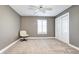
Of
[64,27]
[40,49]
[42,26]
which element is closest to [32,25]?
[42,26]

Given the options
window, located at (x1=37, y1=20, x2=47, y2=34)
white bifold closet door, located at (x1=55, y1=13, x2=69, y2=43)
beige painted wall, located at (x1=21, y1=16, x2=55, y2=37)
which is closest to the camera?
white bifold closet door, located at (x1=55, y1=13, x2=69, y2=43)

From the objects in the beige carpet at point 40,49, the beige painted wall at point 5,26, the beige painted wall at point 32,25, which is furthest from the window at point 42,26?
the beige painted wall at point 5,26

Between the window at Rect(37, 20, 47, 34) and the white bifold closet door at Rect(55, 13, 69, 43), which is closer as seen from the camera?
the white bifold closet door at Rect(55, 13, 69, 43)

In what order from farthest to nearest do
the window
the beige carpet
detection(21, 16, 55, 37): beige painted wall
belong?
the window < detection(21, 16, 55, 37): beige painted wall < the beige carpet

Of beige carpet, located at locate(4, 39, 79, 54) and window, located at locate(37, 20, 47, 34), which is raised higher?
window, located at locate(37, 20, 47, 34)

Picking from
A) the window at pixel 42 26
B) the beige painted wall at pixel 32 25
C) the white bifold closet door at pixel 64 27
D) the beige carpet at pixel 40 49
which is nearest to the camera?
the beige carpet at pixel 40 49

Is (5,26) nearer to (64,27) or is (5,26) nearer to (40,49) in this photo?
(40,49)

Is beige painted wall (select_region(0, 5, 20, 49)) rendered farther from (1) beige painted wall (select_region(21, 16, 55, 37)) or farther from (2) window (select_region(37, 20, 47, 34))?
(2) window (select_region(37, 20, 47, 34))

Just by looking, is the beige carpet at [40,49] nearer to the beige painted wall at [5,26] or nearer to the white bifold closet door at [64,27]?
the beige painted wall at [5,26]

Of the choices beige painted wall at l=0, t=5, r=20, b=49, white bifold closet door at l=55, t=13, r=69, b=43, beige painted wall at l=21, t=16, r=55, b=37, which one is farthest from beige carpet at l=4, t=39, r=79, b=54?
beige painted wall at l=21, t=16, r=55, b=37

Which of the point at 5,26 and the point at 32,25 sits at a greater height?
the point at 32,25
